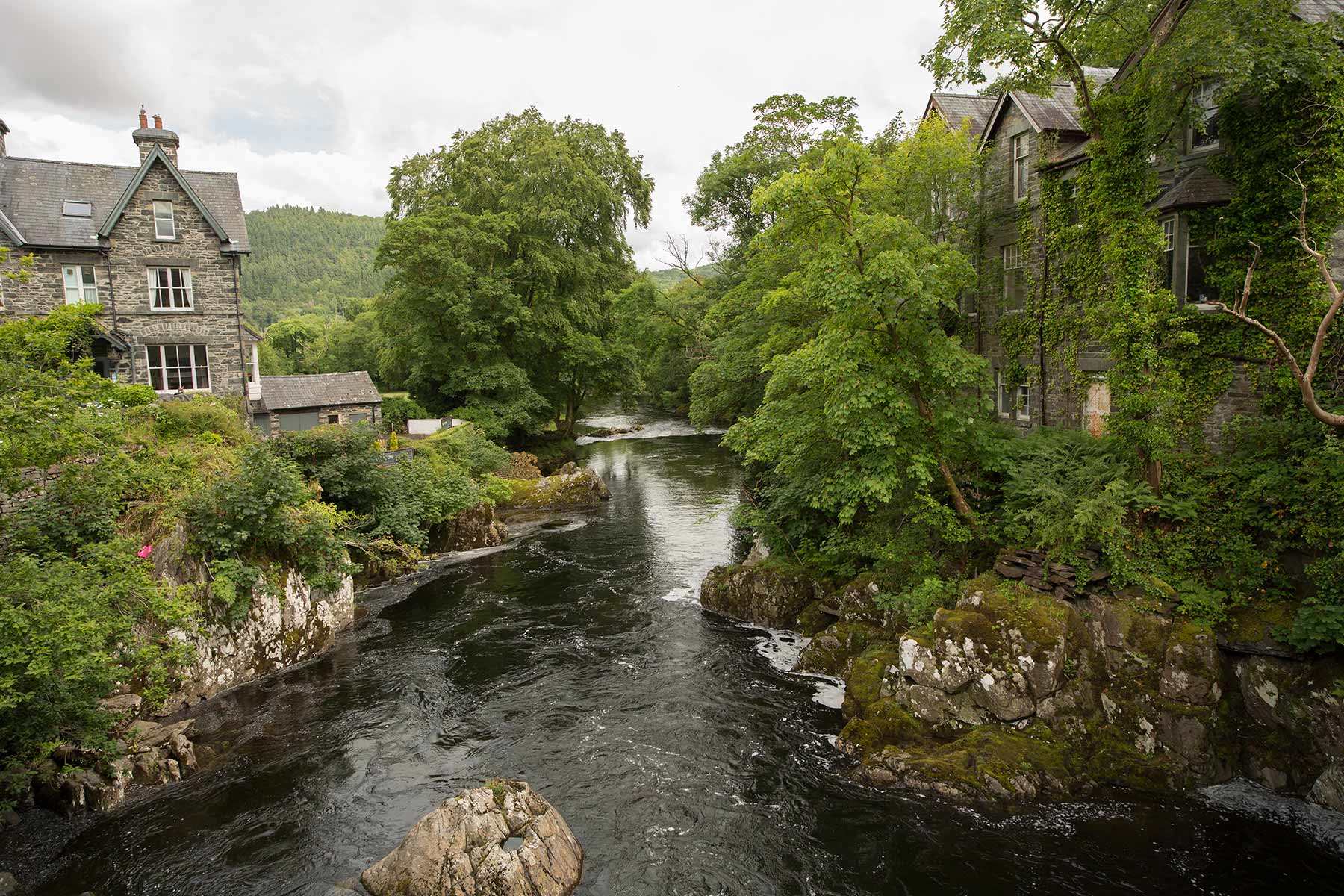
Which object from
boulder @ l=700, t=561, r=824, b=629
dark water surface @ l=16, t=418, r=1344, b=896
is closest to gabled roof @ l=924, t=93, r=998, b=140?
boulder @ l=700, t=561, r=824, b=629

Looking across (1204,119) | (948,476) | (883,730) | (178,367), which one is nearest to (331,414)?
(178,367)

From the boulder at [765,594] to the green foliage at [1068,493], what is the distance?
20.3 feet

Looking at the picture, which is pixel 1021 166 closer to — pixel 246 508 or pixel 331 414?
pixel 246 508

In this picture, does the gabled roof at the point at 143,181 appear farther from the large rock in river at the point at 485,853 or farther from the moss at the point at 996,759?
the moss at the point at 996,759

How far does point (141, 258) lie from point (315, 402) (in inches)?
409

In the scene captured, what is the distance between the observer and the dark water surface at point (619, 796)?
10.7 meters

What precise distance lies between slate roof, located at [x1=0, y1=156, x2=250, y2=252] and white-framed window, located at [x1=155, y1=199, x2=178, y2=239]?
1.62 meters

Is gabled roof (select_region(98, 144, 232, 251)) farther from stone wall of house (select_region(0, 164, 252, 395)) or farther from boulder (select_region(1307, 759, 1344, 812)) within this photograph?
boulder (select_region(1307, 759, 1344, 812))

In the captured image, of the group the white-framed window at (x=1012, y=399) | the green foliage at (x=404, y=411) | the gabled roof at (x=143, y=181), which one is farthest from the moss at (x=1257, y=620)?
the green foliage at (x=404, y=411)

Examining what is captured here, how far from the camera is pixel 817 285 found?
17094 mm

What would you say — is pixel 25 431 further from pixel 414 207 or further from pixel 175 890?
pixel 414 207

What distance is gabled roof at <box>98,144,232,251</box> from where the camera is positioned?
2817cm

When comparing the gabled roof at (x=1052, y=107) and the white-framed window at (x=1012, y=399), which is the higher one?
the gabled roof at (x=1052, y=107)

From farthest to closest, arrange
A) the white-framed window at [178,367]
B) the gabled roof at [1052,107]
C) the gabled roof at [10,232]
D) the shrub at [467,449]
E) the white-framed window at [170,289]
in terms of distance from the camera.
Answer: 1. the shrub at [467,449]
2. the white-framed window at [178,367]
3. the white-framed window at [170,289]
4. the gabled roof at [10,232]
5. the gabled roof at [1052,107]
